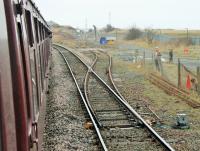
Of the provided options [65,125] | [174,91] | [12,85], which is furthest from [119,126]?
[12,85]

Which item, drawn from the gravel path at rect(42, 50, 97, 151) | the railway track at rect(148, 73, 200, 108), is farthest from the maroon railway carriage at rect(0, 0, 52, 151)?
the railway track at rect(148, 73, 200, 108)

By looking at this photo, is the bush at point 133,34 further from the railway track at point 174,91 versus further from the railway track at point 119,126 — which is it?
the railway track at point 119,126

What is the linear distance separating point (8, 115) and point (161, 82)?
19.0m

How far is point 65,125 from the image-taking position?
1220cm

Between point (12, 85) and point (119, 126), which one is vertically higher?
point (12, 85)

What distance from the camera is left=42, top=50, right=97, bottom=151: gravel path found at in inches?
399

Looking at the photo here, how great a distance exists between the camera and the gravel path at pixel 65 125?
10128mm

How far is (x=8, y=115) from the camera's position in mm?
3166

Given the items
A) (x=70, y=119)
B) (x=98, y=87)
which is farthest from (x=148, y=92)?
(x=70, y=119)

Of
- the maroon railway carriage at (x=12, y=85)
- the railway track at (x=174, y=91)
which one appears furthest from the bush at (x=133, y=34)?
the maroon railway carriage at (x=12, y=85)

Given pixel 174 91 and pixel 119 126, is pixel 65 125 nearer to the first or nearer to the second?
pixel 119 126

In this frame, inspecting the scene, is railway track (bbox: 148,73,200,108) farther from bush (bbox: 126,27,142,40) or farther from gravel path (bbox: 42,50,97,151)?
bush (bbox: 126,27,142,40)

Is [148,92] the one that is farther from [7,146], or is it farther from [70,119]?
[7,146]

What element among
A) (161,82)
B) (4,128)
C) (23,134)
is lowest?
(161,82)
